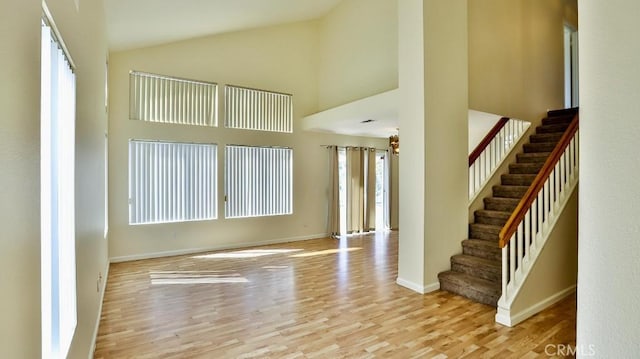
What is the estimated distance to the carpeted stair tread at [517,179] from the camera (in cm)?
475

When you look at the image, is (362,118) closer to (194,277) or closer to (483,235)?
(483,235)

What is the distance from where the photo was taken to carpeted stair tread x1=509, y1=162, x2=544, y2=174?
16.0ft

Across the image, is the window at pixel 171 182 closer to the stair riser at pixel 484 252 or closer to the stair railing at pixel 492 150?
the stair riser at pixel 484 252

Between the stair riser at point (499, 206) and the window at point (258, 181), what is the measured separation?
155 inches

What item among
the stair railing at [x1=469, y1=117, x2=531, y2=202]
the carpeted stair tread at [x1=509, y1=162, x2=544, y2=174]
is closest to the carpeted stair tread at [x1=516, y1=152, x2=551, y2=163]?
the carpeted stair tread at [x1=509, y1=162, x2=544, y2=174]

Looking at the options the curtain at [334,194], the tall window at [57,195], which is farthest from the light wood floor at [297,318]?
the curtain at [334,194]

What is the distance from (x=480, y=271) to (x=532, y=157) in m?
2.47

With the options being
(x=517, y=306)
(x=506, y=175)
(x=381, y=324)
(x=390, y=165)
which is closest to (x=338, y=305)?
(x=381, y=324)

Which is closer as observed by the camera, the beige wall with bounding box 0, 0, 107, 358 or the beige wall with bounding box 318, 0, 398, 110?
the beige wall with bounding box 0, 0, 107, 358

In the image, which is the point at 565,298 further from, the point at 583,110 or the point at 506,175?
the point at 583,110

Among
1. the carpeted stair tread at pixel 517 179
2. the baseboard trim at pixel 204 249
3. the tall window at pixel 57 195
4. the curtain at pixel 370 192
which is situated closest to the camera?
the tall window at pixel 57 195

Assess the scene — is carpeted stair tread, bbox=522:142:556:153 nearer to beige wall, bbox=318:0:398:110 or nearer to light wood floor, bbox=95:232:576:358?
beige wall, bbox=318:0:398:110

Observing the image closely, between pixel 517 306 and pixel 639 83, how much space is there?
277 cm

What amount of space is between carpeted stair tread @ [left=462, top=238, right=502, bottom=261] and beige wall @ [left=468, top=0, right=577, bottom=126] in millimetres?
1952
